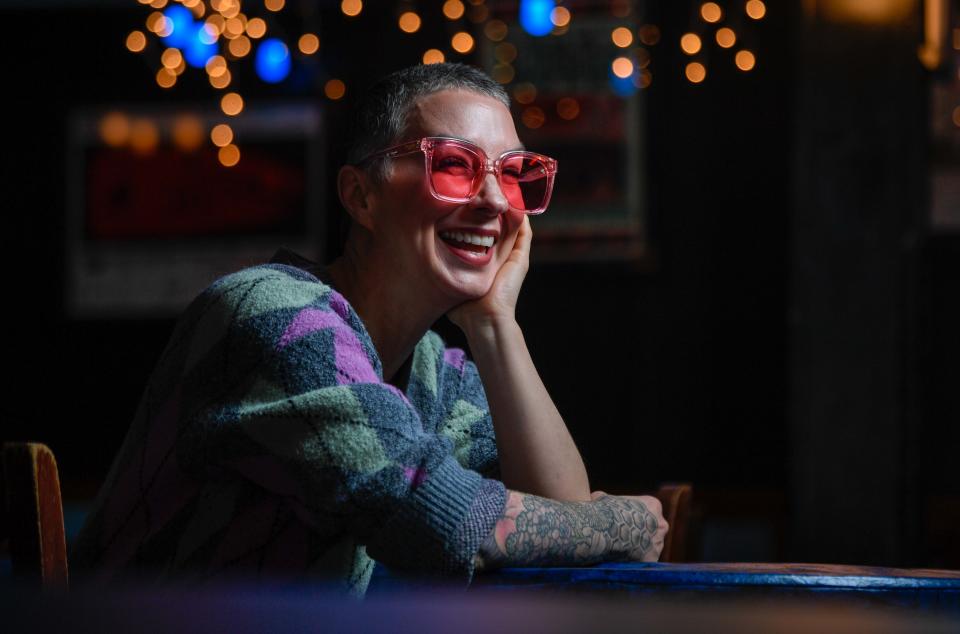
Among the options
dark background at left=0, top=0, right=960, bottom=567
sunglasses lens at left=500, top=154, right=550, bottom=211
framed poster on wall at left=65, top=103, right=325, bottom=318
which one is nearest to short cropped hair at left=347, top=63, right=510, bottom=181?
sunglasses lens at left=500, top=154, right=550, bottom=211

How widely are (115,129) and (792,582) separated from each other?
5.89 metres

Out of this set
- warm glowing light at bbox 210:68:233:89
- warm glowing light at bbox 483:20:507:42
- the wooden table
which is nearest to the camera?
the wooden table

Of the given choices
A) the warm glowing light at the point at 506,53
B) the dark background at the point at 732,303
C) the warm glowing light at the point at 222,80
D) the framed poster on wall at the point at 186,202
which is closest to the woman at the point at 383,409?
the dark background at the point at 732,303

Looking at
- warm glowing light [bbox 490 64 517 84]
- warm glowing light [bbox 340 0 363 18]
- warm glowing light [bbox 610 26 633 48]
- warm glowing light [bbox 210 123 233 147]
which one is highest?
warm glowing light [bbox 340 0 363 18]

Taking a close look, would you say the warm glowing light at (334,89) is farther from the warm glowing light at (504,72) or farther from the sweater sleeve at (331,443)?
the sweater sleeve at (331,443)

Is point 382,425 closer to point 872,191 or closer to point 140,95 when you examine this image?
point 872,191

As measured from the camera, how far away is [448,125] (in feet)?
5.49

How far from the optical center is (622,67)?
562 centimetres

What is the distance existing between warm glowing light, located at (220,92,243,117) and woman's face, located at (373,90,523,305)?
469 cm

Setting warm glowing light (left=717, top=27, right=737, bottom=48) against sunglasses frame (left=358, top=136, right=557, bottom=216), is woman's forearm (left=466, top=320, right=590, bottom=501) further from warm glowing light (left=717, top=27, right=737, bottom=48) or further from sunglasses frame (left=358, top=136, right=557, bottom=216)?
warm glowing light (left=717, top=27, right=737, bottom=48)

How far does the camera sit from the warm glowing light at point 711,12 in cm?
539

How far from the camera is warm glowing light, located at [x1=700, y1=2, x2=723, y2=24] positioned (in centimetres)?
539

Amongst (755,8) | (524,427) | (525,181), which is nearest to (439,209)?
(525,181)

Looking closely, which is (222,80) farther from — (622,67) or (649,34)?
(649,34)
